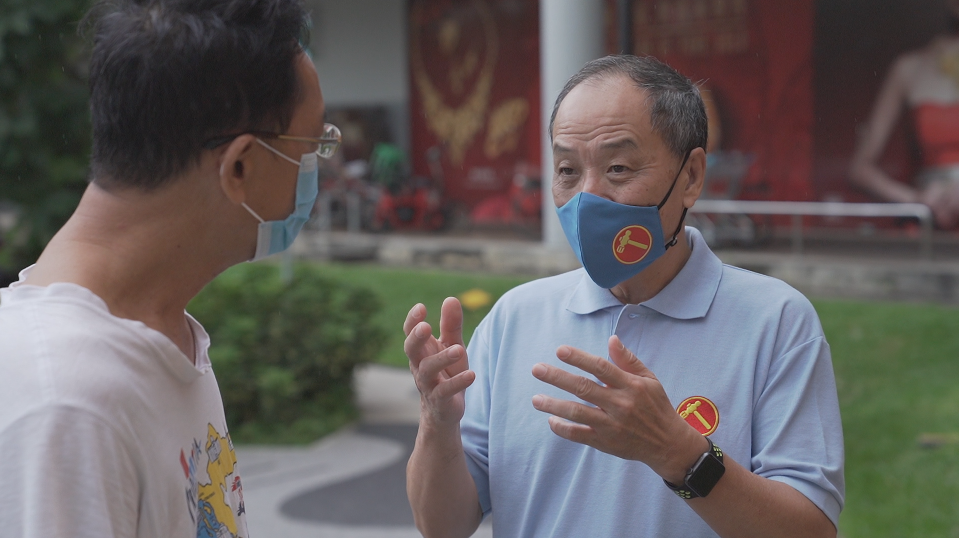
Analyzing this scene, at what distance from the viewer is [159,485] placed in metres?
1.43

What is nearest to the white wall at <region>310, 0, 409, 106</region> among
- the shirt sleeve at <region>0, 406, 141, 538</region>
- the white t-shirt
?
the white t-shirt

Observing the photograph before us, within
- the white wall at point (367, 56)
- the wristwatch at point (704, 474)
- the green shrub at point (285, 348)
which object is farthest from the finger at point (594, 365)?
the white wall at point (367, 56)

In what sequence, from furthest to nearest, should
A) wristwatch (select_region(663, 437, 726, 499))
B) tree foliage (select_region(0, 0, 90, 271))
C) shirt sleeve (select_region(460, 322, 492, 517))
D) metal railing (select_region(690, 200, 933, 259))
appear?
metal railing (select_region(690, 200, 933, 259)) → tree foliage (select_region(0, 0, 90, 271)) → shirt sleeve (select_region(460, 322, 492, 517)) → wristwatch (select_region(663, 437, 726, 499))

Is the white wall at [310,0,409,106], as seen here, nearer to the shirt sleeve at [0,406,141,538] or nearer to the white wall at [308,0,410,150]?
the white wall at [308,0,410,150]

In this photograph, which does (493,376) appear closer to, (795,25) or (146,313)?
(146,313)

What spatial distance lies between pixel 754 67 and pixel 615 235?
11.2 metres

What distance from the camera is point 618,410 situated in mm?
1662

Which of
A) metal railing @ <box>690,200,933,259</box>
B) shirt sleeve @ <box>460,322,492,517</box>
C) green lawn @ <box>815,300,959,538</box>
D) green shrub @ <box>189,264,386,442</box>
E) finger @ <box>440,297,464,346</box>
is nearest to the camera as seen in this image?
finger @ <box>440,297,464,346</box>

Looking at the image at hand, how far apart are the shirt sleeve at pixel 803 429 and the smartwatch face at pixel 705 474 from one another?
0.18 metres

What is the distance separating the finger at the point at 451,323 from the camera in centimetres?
196

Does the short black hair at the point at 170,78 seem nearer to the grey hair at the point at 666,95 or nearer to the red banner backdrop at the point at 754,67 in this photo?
the grey hair at the point at 666,95

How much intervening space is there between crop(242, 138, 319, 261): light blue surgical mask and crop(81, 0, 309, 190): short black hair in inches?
5.3

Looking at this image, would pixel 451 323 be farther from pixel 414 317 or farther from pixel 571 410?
pixel 571 410

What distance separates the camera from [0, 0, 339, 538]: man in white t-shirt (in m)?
1.29
